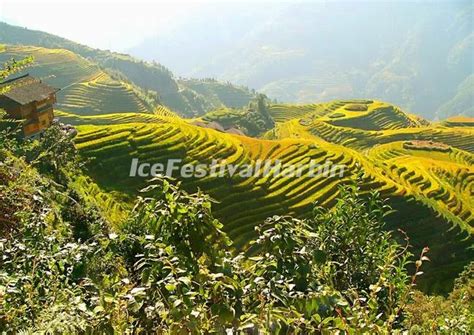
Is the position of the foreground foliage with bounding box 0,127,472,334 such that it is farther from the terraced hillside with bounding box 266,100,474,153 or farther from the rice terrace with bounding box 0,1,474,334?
the terraced hillside with bounding box 266,100,474,153

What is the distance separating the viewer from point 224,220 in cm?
3331

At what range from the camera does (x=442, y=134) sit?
91.8 m

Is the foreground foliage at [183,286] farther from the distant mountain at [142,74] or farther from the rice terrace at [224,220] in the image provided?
the distant mountain at [142,74]

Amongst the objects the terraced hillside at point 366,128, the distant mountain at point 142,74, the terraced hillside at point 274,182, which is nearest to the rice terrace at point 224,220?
the terraced hillside at point 274,182

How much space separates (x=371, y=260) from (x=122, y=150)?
34.9 m

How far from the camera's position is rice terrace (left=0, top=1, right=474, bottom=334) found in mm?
2717

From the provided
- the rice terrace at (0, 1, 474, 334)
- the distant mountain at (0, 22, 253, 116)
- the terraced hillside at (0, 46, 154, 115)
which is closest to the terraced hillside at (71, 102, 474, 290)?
the rice terrace at (0, 1, 474, 334)

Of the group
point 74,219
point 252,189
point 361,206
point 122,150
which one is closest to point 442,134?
point 252,189

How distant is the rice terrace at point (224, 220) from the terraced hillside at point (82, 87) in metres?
0.59

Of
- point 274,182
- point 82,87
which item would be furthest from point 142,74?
point 274,182

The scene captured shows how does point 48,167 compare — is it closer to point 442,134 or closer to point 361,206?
point 361,206

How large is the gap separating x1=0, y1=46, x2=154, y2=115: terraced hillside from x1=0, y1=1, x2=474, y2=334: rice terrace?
1.95 ft

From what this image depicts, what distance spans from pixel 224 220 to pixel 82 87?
93572 millimetres

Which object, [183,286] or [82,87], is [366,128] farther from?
[183,286]
